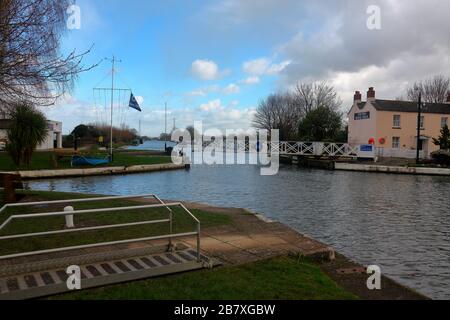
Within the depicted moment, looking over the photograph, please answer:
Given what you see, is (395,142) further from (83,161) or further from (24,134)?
(24,134)

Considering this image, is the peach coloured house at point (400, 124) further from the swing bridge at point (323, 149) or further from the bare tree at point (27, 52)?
the bare tree at point (27, 52)

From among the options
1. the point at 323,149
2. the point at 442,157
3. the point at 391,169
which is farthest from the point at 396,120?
the point at 391,169

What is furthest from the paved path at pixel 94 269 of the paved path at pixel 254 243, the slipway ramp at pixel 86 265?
the paved path at pixel 254 243

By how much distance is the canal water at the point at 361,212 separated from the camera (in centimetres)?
866

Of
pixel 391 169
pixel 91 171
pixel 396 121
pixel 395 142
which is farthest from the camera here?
pixel 395 142

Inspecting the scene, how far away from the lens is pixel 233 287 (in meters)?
5.25

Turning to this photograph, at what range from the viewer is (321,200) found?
18375mm

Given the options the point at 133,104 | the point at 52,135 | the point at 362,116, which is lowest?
the point at 52,135

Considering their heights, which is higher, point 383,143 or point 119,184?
point 383,143

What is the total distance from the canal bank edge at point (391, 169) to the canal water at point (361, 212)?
8855 mm

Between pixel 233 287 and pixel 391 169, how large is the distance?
3411 centimetres
